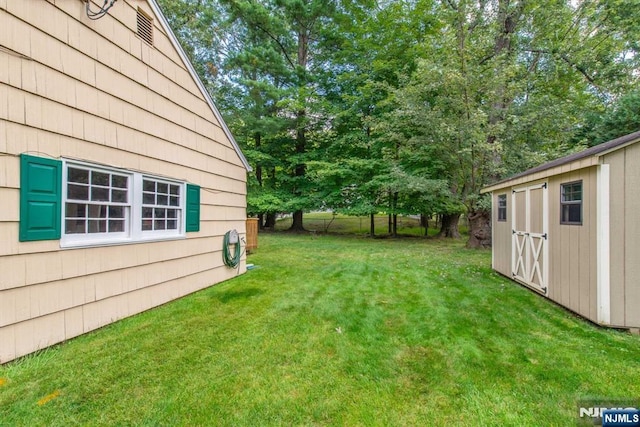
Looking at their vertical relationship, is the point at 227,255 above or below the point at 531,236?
below

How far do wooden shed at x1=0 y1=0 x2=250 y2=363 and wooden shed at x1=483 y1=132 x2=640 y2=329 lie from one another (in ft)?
18.6

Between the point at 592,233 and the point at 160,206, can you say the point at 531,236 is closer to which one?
the point at 592,233

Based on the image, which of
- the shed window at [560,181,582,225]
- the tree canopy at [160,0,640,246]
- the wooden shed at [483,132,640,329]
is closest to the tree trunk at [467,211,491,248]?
the tree canopy at [160,0,640,246]

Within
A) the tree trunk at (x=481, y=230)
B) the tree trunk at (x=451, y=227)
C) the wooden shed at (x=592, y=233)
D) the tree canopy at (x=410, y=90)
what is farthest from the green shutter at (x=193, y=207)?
the tree trunk at (x=451, y=227)

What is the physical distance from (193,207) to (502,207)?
257 inches

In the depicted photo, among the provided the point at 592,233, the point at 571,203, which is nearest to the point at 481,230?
the point at 571,203

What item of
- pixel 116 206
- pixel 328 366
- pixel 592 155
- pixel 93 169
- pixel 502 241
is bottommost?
pixel 328 366

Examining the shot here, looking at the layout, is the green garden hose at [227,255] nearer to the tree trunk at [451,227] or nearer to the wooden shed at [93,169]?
the wooden shed at [93,169]

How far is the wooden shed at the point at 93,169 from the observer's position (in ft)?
8.91

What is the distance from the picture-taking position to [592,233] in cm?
373

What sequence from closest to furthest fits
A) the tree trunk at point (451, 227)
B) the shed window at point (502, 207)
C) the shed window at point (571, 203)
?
the shed window at point (571, 203) → the shed window at point (502, 207) → the tree trunk at point (451, 227)

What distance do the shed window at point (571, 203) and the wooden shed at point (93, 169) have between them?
5690 mm

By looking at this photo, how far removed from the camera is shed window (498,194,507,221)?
6.63 metres

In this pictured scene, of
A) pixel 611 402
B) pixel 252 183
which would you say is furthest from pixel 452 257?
pixel 252 183
